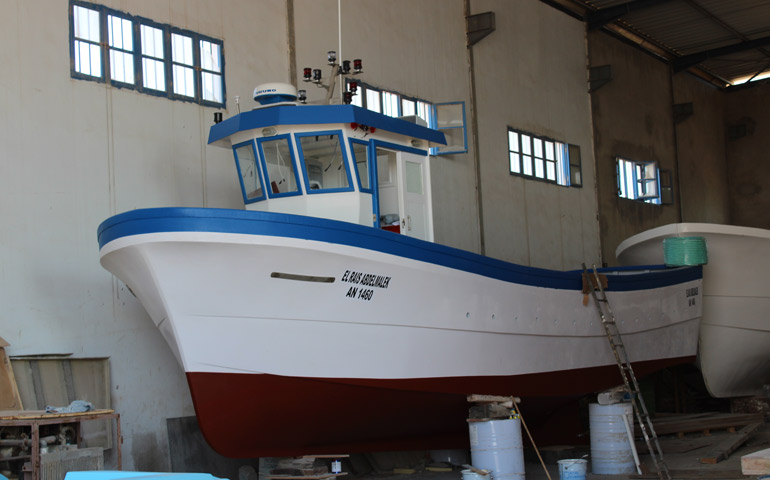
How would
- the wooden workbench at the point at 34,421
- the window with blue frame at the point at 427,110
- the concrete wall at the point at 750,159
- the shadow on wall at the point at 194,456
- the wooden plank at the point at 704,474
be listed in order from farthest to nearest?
the concrete wall at the point at 750,159 < the window with blue frame at the point at 427,110 < the shadow on wall at the point at 194,456 < the wooden plank at the point at 704,474 < the wooden workbench at the point at 34,421

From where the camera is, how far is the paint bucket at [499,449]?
7.88m

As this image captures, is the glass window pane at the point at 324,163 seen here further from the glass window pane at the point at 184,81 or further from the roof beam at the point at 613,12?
the roof beam at the point at 613,12

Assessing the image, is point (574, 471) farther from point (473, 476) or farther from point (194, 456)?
point (194, 456)

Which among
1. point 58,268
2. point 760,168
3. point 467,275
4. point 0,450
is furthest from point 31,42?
point 760,168

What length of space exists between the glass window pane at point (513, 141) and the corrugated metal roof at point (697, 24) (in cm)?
443

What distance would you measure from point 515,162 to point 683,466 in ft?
22.2

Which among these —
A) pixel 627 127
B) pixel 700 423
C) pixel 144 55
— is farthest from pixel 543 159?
pixel 144 55

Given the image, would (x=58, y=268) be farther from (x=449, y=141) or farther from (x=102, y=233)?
(x=449, y=141)

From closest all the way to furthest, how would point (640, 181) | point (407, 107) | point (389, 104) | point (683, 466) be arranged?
1. point (683, 466)
2. point (389, 104)
3. point (407, 107)
4. point (640, 181)

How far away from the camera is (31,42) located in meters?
7.80

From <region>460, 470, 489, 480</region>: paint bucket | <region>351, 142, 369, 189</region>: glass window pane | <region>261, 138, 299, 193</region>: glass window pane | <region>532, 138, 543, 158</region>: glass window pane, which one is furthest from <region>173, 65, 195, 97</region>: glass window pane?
<region>532, 138, 543, 158</region>: glass window pane

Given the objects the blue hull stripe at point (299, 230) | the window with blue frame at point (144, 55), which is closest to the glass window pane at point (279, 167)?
the blue hull stripe at point (299, 230)

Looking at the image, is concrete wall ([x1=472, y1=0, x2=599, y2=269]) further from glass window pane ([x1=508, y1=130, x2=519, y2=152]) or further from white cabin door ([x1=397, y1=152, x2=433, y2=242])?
white cabin door ([x1=397, y1=152, x2=433, y2=242])

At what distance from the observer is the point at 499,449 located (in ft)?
25.9
